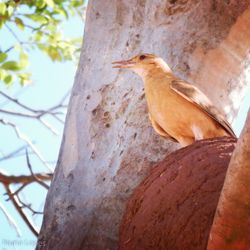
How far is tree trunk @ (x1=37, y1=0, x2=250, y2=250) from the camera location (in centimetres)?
445

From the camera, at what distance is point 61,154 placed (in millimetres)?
4816

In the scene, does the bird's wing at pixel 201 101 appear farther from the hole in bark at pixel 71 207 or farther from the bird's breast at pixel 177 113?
the hole in bark at pixel 71 207

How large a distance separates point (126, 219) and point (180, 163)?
382mm

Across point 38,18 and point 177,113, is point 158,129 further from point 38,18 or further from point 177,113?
point 38,18

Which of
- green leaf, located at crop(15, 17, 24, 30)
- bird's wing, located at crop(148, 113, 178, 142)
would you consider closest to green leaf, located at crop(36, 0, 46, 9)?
green leaf, located at crop(15, 17, 24, 30)

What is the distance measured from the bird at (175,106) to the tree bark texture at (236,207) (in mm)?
1720

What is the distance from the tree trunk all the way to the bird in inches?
2.6

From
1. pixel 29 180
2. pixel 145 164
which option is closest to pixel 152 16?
pixel 145 164

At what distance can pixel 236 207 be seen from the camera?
3.14 meters

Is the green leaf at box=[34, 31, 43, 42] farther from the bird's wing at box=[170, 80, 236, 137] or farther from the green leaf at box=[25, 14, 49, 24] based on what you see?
the bird's wing at box=[170, 80, 236, 137]

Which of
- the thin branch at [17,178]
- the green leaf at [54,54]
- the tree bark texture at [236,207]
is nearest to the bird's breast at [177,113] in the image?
the thin branch at [17,178]

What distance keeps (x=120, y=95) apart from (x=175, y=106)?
33.6 inches

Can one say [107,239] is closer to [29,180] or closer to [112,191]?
[112,191]

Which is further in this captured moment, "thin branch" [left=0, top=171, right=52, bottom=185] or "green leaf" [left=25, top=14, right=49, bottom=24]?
"green leaf" [left=25, top=14, right=49, bottom=24]
